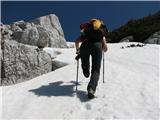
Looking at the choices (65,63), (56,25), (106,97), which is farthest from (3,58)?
(56,25)

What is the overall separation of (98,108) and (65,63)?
8.05 m

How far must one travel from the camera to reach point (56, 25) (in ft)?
101

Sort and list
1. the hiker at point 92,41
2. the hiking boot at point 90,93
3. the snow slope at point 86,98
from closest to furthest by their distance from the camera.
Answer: the snow slope at point 86,98, the hiking boot at point 90,93, the hiker at point 92,41

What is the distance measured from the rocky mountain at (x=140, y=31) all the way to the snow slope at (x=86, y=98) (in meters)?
18.9

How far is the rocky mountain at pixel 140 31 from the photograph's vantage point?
3865 cm

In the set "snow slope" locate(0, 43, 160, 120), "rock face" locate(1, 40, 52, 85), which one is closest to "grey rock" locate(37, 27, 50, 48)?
"rock face" locate(1, 40, 52, 85)

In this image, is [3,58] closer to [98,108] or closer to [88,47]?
[88,47]

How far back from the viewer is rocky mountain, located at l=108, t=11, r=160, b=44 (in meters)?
38.7

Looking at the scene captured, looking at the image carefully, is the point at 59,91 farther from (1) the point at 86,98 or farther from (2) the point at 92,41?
(2) the point at 92,41

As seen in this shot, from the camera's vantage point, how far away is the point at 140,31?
42.1 m

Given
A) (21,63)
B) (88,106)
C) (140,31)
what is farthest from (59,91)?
(140,31)

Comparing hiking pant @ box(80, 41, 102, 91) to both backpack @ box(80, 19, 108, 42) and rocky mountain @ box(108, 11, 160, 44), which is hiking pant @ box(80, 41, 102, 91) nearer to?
backpack @ box(80, 19, 108, 42)

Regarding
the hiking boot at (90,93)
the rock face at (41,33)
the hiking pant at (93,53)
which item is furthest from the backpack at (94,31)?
the rock face at (41,33)

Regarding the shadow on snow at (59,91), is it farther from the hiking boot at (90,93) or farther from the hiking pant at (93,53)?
the hiking pant at (93,53)
